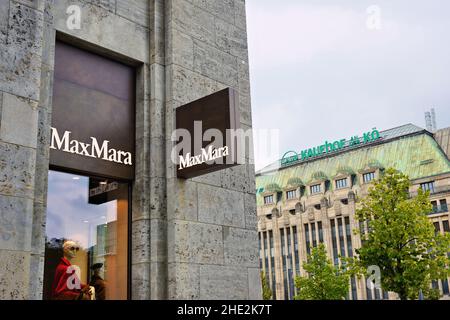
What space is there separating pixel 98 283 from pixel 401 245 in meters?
24.7

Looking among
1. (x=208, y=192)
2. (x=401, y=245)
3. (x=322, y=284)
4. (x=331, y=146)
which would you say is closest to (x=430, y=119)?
(x=331, y=146)

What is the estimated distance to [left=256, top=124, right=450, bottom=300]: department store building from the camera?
77562 mm

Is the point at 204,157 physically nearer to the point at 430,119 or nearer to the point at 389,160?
the point at 389,160

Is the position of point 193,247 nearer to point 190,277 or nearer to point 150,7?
point 190,277

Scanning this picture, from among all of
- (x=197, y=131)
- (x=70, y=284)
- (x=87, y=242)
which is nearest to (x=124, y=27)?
(x=197, y=131)

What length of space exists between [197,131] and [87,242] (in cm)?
238

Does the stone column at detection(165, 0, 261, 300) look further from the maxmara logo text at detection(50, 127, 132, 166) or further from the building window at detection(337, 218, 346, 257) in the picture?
the building window at detection(337, 218, 346, 257)

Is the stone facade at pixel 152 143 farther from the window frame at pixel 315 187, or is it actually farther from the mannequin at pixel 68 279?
the window frame at pixel 315 187

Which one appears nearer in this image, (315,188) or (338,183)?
(338,183)

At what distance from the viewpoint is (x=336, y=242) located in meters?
84.6

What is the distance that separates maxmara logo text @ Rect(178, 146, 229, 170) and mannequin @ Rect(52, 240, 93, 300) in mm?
2060

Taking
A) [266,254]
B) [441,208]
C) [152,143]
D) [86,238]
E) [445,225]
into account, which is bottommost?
[86,238]

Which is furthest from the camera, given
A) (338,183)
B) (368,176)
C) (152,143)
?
(338,183)

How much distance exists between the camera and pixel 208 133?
7496 mm
